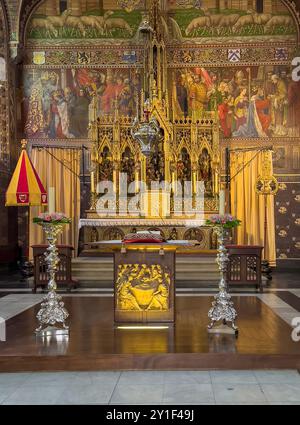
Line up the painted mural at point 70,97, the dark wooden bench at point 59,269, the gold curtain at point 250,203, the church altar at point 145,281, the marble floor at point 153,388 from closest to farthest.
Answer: the marble floor at point 153,388 < the church altar at point 145,281 < the dark wooden bench at point 59,269 < the gold curtain at point 250,203 < the painted mural at point 70,97

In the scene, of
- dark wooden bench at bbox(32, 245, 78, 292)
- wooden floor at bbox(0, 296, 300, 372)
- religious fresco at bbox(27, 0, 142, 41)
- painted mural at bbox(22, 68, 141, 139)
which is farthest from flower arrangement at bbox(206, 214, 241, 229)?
religious fresco at bbox(27, 0, 142, 41)

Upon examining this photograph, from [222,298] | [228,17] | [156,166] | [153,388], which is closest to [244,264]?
[156,166]

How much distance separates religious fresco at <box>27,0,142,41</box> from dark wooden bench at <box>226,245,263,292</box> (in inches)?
297

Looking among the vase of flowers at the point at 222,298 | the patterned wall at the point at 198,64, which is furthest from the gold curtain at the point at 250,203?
the vase of flowers at the point at 222,298

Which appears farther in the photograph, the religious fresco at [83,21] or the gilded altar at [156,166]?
the religious fresco at [83,21]

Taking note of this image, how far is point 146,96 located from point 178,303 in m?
7.57

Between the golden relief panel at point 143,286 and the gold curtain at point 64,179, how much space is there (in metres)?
7.58

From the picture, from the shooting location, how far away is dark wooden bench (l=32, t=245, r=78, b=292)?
1030 centimetres

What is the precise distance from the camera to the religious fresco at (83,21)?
14.7m

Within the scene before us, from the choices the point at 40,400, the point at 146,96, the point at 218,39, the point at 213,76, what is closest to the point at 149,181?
the point at 146,96

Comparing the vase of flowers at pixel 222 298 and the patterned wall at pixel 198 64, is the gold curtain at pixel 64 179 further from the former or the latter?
the vase of flowers at pixel 222 298

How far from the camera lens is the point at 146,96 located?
14094 millimetres

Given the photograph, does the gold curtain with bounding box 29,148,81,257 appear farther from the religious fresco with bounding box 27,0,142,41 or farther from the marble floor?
the marble floor
